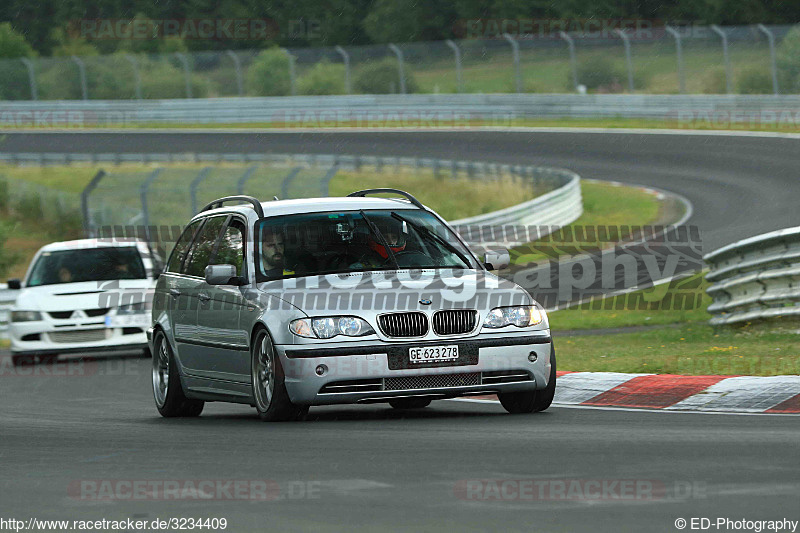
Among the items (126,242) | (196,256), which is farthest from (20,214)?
(196,256)

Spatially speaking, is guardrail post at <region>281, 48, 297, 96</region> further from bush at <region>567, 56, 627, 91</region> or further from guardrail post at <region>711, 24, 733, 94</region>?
guardrail post at <region>711, 24, 733, 94</region>

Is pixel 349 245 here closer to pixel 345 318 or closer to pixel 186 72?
pixel 345 318

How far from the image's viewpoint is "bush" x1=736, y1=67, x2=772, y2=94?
43625 millimetres

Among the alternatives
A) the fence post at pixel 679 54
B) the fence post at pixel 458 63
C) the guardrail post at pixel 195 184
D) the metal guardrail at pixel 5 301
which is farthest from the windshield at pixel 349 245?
the fence post at pixel 458 63

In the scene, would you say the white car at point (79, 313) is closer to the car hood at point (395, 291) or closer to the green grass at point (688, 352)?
the green grass at point (688, 352)

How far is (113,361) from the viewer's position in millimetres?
18375

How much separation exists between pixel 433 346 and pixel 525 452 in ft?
6.26

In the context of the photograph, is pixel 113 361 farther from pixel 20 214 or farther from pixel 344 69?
pixel 344 69

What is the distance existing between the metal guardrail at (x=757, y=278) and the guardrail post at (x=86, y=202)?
493 inches

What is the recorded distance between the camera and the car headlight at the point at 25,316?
1833cm

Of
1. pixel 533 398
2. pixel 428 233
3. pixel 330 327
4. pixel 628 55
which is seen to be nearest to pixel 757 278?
pixel 428 233

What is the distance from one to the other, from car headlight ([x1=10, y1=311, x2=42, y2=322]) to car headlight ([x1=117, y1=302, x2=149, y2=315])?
1024 millimetres

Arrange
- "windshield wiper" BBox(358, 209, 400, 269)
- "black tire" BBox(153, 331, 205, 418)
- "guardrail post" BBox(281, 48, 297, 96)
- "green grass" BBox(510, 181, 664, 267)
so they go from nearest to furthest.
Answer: "windshield wiper" BBox(358, 209, 400, 269) < "black tire" BBox(153, 331, 205, 418) < "green grass" BBox(510, 181, 664, 267) < "guardrail post" BBox(281, 48, 297, 96)

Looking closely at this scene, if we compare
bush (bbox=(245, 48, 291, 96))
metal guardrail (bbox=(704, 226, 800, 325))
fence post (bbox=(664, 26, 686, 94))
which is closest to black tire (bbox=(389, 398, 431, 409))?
metal guardrail (bbox=(704, 226, 800, 325))
